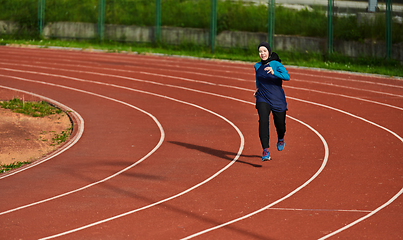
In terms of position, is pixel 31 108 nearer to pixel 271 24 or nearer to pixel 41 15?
pixel 271 24

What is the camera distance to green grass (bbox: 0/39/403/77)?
21.2 metres

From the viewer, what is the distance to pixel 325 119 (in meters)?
12.4

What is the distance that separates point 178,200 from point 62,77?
12.5 meters

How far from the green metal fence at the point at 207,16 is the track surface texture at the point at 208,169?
6722mm

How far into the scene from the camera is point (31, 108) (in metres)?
13.4

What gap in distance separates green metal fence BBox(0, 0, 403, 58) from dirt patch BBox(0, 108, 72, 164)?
14.5 metres

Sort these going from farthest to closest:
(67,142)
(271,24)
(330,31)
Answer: (271,24) → (330,31) → (67,142)

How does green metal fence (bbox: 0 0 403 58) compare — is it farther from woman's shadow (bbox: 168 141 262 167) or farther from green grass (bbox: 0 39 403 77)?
woman's shadow (bbox: 168 141 262 167)

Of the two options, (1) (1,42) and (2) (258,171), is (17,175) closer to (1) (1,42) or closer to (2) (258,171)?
(2) (258,171)

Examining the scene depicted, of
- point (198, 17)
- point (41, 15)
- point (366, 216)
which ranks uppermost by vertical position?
point (41, 15)

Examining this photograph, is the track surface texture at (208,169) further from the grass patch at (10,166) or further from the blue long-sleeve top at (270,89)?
the blue long-sleeve top at (270,89)

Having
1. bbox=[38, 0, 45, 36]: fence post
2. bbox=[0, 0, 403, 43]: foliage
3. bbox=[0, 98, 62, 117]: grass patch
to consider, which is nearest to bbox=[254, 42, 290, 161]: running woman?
bbox=[0, 98, 62, 117]: grass patch

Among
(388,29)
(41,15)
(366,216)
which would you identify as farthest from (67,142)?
(41,15)

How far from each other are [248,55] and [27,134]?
637 inches
